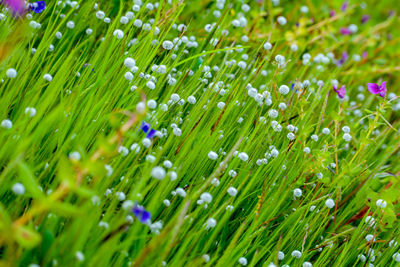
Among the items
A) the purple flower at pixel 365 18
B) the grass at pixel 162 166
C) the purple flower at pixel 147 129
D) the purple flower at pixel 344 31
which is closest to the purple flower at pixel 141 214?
the grass at pixel 162 166

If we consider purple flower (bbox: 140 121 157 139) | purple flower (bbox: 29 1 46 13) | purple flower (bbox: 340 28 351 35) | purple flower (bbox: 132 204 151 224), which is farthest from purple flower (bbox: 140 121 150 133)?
purple flower (bbox: 340 28 351 35)

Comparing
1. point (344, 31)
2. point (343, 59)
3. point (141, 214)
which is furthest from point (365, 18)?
point (141, 214)

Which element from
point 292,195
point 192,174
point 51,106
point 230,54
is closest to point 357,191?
point 292,195

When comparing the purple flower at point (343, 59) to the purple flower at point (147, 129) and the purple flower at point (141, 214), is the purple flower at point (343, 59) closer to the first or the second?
the purple flower at point (147, 129)

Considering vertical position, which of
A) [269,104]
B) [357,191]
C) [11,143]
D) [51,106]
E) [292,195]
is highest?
[269,104]

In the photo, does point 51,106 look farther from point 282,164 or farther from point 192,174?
point 282,164

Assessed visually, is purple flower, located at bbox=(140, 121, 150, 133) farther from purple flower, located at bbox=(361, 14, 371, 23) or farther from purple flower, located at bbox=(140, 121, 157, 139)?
purple flower, located at bbox=(361, 14, 371, 23)

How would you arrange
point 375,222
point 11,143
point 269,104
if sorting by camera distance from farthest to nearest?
1. point 269,104
2. point 375,222
3. point 11,143

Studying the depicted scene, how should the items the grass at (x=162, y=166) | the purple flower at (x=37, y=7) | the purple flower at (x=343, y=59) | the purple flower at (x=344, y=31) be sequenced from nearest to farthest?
the grass at (x=162, y=166)
the purple flower at (x=37, y=7)
the purple flower at (x=343, y=59)
the purple flower at (x=344, y=31)

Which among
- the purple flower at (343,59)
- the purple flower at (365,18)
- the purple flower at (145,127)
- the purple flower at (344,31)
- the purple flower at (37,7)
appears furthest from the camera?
the purple flower at (365,18)
